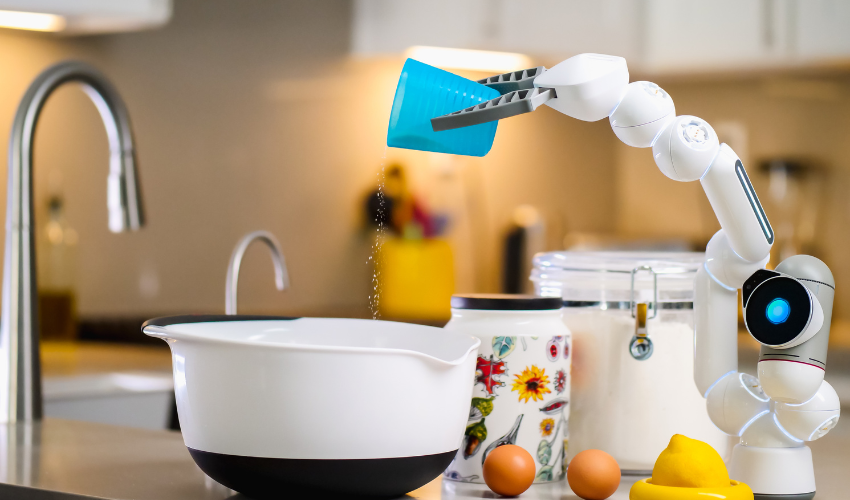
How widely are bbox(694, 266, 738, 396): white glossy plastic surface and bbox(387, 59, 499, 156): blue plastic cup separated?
21 cm

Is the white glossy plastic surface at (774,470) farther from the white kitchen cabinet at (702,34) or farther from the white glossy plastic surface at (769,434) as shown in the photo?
the white kitchen cabinet at (702,34)

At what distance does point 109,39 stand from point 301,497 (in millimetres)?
1792

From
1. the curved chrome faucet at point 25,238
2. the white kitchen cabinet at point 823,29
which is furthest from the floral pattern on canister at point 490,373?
the white kitchen cabinet at point 823,29

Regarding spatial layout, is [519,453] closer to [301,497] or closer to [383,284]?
[301,497]

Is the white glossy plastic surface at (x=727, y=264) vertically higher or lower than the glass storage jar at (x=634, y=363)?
higher

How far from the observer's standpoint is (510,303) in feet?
2.26

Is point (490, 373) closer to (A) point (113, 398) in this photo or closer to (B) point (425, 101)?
(B) point (425, 101)

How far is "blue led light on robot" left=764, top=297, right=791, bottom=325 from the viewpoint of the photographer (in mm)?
593

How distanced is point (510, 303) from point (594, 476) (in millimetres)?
138

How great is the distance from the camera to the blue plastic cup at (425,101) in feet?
2.11

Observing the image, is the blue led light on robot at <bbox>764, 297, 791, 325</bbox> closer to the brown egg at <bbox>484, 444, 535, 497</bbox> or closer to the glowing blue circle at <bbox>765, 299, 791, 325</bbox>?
the glowing blue circle at <bbox>765, 299, 791, 325</bbox>

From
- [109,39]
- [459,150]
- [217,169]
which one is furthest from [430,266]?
[459,150]

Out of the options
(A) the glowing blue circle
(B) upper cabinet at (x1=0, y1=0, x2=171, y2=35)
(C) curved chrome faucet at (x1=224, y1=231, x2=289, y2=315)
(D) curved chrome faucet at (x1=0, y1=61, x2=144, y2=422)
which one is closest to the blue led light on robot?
(A) the glowing blue circle

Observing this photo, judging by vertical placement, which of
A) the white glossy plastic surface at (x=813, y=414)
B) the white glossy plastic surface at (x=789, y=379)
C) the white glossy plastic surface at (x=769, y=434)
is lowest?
the white glossy plastic surface at (x=769, y=434)
